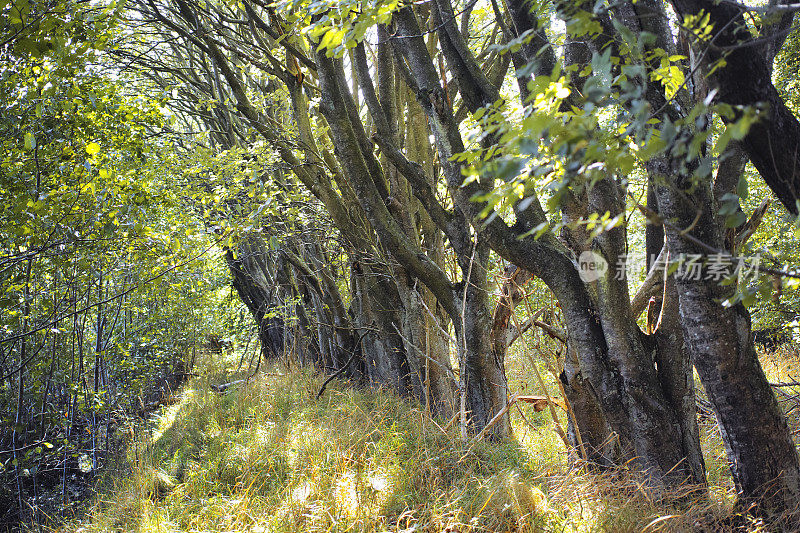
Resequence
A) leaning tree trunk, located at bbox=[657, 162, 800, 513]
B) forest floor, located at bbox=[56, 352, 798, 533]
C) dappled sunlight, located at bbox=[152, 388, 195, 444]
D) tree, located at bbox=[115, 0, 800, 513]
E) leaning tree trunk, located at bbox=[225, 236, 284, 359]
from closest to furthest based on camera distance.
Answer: tree, located at bbox=[115, 0, 800, 513], leaning tree trunk, located at bbox=[657, 162, 800, 513], forest floor, located at bbox=[56, 352, 798, 533], dappled sunlight, located at bbox=[152, 388, 195, 444], leaning tree trunk, located at bbox=[225, 236, 284, 359]

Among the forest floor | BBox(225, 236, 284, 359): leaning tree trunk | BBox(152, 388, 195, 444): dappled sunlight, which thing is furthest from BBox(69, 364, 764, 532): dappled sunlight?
BBox(225, 236, 284, 359): leaning tree trunk

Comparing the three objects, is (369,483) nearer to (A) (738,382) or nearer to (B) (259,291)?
(A) (738,382)

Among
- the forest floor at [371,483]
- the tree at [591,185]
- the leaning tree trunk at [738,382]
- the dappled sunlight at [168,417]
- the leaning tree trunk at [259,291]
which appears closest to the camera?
the tree at [591,185]

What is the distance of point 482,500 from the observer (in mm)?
3834

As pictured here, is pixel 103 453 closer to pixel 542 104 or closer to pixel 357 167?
pixel 357 167

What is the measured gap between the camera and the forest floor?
11.8 feet

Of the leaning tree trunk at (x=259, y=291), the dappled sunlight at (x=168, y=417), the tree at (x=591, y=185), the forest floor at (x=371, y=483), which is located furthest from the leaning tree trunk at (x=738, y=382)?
the leaning tree trunk at (x=259, y=291)

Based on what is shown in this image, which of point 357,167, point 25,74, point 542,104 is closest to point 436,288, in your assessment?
point 357,167

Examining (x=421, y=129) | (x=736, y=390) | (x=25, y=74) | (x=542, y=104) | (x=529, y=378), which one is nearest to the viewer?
(x=542, y=104)

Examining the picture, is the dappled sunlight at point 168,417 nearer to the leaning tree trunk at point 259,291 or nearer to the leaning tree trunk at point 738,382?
the leaning tree trunk at point 259,291

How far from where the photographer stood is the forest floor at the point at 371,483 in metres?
3.58

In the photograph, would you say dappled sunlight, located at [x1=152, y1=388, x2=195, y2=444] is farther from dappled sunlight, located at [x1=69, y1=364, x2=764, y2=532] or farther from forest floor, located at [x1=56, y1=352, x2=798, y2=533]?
dappled sunlight, located at [x1=69, y1=364, x2=764, y2=532]

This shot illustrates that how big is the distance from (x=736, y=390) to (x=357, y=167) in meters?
3.78

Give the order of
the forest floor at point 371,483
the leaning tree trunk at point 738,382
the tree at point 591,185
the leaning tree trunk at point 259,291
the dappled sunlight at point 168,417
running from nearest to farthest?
the tree at point 591,185 → the leaning tree trunk at point 738,382 → the forest floor at point 371,483 → the dappled sunlight at point 168,417 → the leaning tree trunk at point 259,291
